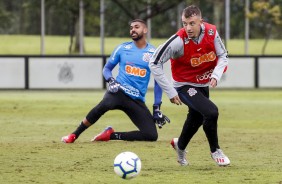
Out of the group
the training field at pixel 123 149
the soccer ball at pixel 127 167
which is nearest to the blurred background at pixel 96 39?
the training field at pixel 123 149

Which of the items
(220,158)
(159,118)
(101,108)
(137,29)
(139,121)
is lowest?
(220,158)

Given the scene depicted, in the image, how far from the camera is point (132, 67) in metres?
14.9

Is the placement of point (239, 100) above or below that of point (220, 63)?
below

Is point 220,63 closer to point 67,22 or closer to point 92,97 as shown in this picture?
point 92,97

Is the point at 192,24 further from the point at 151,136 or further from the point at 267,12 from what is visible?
the point at 267,12

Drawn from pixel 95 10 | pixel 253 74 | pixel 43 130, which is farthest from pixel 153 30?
pixel 43 130

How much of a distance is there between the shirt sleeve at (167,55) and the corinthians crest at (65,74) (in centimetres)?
2399

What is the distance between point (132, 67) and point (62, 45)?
39.0 m

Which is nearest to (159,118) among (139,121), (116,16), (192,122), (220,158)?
(139,121)

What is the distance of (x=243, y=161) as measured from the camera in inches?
502

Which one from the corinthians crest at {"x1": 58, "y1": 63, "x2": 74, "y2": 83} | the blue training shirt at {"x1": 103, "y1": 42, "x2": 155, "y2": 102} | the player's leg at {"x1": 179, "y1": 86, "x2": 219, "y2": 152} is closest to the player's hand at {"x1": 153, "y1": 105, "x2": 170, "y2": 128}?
the blue training shirt at {"x1": 103, "y1": 42, "x2": 155, "y2": 102}

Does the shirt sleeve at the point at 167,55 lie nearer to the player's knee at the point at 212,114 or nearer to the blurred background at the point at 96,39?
the player's knee at the point at 212,114

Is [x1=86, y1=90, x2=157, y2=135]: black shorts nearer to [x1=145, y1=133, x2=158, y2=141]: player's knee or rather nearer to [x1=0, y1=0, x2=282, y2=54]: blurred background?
[x1=145, y1=133, x2=158, y2=141]: player's knee

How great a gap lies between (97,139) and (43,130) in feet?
10.4
